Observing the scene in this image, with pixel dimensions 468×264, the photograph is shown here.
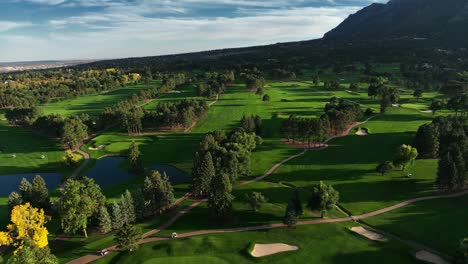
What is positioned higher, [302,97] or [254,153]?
[302,97]

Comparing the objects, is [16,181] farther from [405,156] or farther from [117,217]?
[405,156]

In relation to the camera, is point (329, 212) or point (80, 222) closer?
point (80, 222)

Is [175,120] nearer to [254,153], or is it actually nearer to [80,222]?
[254,153]

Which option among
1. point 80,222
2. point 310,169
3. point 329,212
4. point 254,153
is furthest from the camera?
point 254,153

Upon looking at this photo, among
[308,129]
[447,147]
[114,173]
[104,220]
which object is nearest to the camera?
[104,220]

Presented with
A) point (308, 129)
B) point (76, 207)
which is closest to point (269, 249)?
point (76, 207)

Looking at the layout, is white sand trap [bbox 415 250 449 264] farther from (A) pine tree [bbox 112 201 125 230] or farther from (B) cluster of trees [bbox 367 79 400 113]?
(B) cluster of trees [bbox 367 79 400 113]

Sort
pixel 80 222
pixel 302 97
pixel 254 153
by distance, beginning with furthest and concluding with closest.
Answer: pixel 302 97 → pixel 254 153 → pixel 80 222

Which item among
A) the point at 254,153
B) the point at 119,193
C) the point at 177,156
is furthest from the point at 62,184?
the point at 254,153
